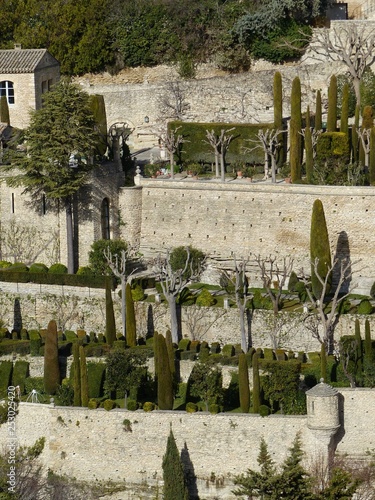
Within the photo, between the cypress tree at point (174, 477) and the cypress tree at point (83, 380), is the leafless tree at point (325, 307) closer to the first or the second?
the cypress tree at point (174, 477)

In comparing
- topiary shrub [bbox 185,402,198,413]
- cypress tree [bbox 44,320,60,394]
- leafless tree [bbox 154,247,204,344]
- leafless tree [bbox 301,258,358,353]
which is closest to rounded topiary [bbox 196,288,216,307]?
leafless tree [bbox 154,247,204,344]

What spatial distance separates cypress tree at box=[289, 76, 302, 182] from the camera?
3103 inches

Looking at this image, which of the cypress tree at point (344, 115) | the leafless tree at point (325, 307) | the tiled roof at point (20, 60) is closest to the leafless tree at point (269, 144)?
the cypress tree at point (344, 115)

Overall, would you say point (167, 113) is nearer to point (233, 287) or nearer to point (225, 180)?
point (225, 180)

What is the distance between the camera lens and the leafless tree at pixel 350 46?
86.4 meters

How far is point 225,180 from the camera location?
80.0m

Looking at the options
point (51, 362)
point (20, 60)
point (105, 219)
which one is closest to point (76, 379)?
point (51, 362)

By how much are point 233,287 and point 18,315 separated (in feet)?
28.1

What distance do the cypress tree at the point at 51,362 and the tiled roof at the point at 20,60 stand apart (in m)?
18.3

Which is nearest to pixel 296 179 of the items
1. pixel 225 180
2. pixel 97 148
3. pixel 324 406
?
pixel 225 180

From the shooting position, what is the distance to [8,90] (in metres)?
87.0

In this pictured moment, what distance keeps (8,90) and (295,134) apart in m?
14.7

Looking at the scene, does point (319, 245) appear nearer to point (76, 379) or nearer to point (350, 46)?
point (76, 379)

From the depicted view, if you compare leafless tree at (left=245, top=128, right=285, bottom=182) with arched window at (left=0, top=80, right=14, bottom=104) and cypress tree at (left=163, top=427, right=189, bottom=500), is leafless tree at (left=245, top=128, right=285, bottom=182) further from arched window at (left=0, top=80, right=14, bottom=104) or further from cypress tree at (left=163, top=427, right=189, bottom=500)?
cypress tree at (left=163, top=427, right=189, bottom=500)
